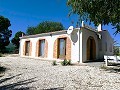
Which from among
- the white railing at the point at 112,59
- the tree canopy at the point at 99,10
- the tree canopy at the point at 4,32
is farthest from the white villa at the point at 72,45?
the tree canopy at the point at 4,32

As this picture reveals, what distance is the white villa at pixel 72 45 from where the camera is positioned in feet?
59.2

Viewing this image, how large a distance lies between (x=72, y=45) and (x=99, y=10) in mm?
7696

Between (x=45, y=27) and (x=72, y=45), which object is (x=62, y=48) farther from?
(x=45, y=27)

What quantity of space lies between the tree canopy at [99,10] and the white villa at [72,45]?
5.88m

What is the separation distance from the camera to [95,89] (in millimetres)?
7438

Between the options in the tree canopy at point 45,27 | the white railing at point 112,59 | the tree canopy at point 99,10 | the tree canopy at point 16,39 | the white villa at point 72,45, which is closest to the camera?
the tree canopy at point 99,10

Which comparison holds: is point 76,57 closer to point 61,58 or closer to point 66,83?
point 61,58

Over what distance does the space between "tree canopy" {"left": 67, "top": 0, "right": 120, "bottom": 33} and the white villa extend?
19.3 ft

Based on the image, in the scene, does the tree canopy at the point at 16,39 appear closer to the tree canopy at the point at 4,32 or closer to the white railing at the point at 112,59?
the tree canopy at the point at 4,32

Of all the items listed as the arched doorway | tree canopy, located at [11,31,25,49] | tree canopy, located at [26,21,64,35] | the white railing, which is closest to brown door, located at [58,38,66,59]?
the arched doorway

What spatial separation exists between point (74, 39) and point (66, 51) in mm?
1705

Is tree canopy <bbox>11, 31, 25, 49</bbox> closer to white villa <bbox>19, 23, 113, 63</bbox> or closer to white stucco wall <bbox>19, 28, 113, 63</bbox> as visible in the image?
white villa <bbox>19, 23, 113, 63</bbox>

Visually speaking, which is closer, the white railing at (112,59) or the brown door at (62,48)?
the white railing at (112,59)

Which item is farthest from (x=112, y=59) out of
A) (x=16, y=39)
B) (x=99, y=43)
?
(x=16, y=39)
